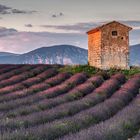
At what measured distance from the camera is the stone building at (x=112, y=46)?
37938 millimetres

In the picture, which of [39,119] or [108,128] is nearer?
[108,128]

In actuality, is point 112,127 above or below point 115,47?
below

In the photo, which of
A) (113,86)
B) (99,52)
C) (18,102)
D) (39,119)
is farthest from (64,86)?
(99,52)

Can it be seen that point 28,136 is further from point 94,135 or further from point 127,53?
point 127,53

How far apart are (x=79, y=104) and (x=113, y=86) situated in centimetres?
852

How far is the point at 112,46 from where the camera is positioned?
3834cm

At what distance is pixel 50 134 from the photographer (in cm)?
805

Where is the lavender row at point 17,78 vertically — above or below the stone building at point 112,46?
below

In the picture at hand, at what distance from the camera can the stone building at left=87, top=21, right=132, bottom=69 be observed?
124 ft

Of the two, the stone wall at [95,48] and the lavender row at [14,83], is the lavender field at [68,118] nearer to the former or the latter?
the lavender row at [14,83]

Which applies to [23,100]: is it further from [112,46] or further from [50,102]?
[112,46]

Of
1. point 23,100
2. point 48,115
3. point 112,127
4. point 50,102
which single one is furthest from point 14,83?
point 112,127

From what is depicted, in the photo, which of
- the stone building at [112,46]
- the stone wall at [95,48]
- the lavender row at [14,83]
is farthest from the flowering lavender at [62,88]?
the stone wall at [95,48]

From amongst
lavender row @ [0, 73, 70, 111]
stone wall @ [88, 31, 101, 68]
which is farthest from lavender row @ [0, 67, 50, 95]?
stone wall @ [88, 31, 101, 68]
